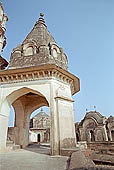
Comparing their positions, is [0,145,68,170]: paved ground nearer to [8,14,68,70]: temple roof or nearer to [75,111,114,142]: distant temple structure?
[8,14,68,70]: temple roof

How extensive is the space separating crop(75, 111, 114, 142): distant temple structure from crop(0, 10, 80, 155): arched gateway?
42.9ft

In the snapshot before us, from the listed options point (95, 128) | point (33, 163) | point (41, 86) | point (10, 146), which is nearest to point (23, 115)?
point (10, 146)

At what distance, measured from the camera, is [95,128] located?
21.6 m

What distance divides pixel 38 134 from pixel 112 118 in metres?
14.8

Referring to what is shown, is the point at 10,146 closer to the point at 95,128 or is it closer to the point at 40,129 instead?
the point at 95,128

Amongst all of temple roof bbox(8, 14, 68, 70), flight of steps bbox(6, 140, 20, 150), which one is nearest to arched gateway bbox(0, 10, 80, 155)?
temple roof bbox(8, 14, 68, 70)

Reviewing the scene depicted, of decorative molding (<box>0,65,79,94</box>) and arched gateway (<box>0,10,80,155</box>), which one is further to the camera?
decorative molding (<box>0,65,79,94</box>)

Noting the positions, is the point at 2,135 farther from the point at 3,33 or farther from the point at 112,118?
the point at 112,118

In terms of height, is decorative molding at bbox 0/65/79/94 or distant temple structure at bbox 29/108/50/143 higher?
decorative molding at bbox 0/65/79/94

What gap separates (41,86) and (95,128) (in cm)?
1652

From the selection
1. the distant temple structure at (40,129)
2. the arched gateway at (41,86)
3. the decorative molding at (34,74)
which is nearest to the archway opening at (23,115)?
the arched gateway at (41,86)

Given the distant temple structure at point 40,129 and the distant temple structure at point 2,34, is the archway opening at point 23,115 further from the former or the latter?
the distant temple structure at point 40,129

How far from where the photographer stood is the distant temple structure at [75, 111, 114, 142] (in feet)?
68.5

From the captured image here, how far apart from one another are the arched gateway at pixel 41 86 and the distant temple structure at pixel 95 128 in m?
13.1
